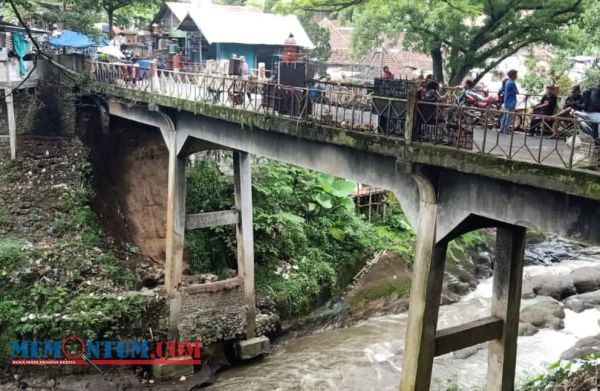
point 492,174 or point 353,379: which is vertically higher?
point 492,174

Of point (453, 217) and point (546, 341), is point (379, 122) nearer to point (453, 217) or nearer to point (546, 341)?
point (453, 217)

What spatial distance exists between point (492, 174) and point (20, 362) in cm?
1232

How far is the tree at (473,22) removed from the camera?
1727cm

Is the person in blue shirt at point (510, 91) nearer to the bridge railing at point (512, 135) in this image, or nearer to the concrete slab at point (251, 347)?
the bridge railing at point (512, 135)

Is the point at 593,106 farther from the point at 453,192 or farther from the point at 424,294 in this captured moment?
the point at 424,294

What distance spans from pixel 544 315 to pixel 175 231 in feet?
39.2

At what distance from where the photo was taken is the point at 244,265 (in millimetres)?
17328

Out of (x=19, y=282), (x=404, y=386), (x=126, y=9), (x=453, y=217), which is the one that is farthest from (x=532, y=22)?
(x=126, y=9)

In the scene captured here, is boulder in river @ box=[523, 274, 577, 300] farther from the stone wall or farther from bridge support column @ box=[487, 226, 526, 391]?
bridge support column @ box=[487, 226, 526, 391]

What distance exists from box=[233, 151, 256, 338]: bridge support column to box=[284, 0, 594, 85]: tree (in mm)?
5660

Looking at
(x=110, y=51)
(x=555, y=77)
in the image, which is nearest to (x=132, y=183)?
(x=110, y=51)

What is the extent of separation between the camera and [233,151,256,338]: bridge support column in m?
17.2

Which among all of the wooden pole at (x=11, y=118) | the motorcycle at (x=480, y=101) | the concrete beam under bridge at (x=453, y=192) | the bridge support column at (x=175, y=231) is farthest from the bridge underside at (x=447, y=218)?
the wooden pole at (x=11, y=118)

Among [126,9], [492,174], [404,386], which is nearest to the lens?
[492,174]
